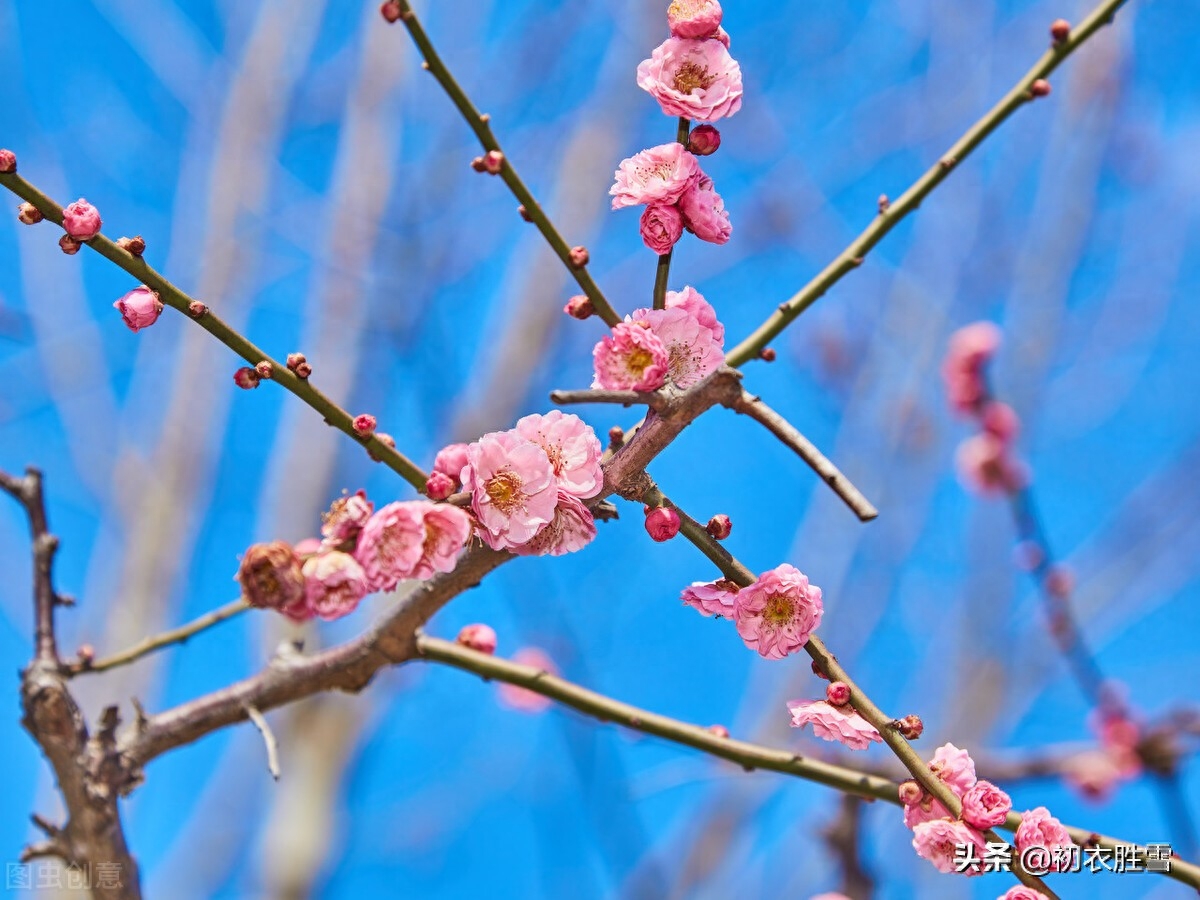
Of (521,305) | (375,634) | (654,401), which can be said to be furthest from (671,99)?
(521,305)

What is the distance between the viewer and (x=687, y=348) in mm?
1520

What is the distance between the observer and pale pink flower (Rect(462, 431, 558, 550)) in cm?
139

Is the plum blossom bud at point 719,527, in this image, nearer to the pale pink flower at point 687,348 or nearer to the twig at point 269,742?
the pale pink flower at point 687,348

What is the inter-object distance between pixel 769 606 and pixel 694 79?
0.83 m

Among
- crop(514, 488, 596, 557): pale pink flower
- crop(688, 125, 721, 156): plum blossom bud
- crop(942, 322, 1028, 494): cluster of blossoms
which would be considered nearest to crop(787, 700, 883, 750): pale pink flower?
crop(514, 488, 596, 557): pale pink flower

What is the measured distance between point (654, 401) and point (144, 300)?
0.72 meters

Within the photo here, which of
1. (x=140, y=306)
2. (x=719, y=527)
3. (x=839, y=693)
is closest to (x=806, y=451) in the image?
(x=719, y=527)

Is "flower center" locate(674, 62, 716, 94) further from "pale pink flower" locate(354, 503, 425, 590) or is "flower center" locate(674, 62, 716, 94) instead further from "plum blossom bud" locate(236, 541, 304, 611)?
"plum blossom bud" locate(236, 541, 304, 611)

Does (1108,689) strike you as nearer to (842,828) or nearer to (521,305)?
(842,828)

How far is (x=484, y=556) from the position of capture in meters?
1.56

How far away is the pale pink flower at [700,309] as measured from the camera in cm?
152

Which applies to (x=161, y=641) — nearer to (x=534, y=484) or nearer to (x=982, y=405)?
(x=534, y=484)

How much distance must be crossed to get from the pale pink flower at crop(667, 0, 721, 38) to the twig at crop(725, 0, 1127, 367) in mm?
404

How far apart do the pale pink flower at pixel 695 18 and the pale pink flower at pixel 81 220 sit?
0.90 metres
